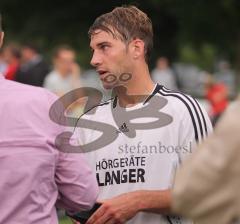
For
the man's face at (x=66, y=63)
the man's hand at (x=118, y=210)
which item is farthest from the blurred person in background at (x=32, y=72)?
the man's hand at (x=118, y=210)

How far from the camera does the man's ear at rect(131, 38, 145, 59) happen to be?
4.31 m

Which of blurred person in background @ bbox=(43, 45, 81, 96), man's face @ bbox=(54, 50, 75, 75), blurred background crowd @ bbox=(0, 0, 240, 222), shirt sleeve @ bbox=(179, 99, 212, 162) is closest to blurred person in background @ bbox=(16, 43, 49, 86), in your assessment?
blurred person in background @ bbox=(43, 45, 81, 96)

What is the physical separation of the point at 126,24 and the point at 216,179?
2.03 metres

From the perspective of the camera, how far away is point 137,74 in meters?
4.30

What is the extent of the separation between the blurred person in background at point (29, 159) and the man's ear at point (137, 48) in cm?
78

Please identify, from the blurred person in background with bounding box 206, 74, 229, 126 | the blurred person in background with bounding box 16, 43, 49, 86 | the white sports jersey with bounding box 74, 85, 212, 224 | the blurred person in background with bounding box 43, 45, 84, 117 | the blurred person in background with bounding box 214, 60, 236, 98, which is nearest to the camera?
the white sports jersey with bounding box 74, 85, 212, 224

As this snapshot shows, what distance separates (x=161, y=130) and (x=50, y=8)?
111 ft

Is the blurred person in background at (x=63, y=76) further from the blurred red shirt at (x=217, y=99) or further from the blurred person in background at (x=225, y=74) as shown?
the blurred person in background at (x=225, y=74)

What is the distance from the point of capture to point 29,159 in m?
3.51

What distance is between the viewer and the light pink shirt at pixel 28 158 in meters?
3.50

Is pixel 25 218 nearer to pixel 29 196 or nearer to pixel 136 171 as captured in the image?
pixel 29 196

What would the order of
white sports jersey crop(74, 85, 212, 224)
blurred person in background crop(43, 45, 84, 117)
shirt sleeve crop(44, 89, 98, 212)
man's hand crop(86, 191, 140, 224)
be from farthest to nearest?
blurred person in background crop(43, 45, 84, 117)
white sports jersey crop(74, 85, 212, 224)
man's hand crop(86, 191, 140, 224)
shirt sleeve crop(44, 89, 98, 212)

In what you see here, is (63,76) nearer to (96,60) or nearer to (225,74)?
(96,60)

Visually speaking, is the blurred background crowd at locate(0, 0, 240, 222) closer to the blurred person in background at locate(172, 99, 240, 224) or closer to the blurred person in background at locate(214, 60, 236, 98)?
the blurred person in background at locate(214, 60, 236, 98)
